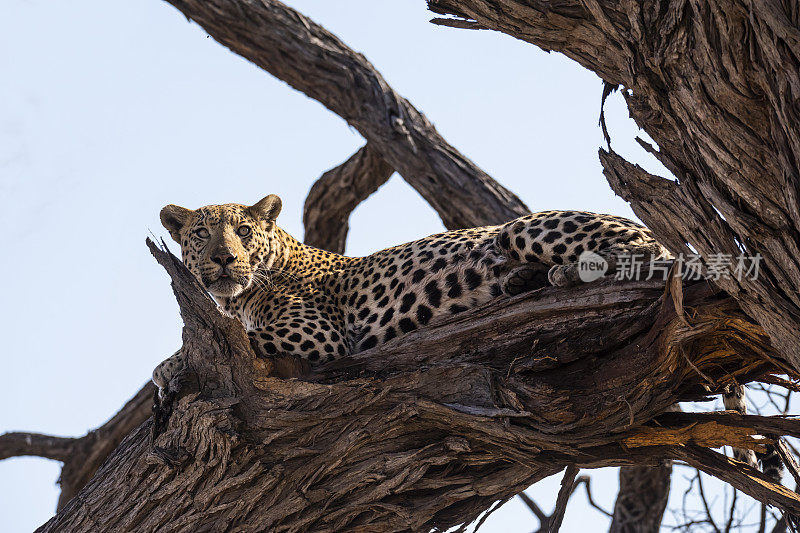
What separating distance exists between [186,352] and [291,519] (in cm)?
116

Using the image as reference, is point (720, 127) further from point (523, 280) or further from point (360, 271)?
point (360, 271)

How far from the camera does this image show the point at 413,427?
5039 mm

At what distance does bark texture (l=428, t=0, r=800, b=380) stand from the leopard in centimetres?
122

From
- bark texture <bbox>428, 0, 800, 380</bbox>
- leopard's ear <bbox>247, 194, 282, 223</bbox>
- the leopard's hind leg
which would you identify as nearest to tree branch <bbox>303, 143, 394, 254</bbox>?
leopard's ear <bbox>247, 194, 282, 223</bbox>

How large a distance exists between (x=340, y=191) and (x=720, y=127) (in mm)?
6517

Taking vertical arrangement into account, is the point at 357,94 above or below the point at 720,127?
above

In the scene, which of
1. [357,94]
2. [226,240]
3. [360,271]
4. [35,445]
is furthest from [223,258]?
[35,445]

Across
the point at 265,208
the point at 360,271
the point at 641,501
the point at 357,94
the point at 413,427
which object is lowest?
Answer: the point at 413,427

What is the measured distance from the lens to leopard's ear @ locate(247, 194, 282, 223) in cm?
747

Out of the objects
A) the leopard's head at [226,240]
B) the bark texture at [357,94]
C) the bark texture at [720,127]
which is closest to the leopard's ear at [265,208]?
the leopard's head at [226,240]

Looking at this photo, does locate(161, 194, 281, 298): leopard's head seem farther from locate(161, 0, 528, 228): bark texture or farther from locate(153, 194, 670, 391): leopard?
locate(161, 0, 528, 228): bark texture

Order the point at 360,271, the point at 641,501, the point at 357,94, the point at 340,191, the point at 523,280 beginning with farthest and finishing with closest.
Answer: the point at 340,191, the point at 357,94, the point at 641,501, the point at 360,271, the point at 523,280

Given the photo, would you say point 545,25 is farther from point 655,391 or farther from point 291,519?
point 291,519

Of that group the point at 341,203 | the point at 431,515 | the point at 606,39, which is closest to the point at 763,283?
the point at 606,39
